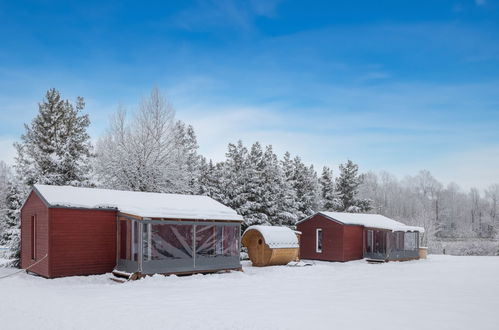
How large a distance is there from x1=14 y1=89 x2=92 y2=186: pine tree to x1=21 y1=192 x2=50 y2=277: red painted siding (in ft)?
15.0

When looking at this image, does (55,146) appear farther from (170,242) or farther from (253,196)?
(253,196)

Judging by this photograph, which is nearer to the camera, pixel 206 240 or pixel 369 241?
pixel 206 240

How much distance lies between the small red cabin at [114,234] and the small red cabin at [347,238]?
32.0ft

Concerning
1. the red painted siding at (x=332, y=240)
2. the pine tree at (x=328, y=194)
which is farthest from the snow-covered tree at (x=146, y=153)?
the pine tree at (x=328, y=194)

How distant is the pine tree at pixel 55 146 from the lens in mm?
24219

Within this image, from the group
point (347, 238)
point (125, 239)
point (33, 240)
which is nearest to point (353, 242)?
point (347, 238)

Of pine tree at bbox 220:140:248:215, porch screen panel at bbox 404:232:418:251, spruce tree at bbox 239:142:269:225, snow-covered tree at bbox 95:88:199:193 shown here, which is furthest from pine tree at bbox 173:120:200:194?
porch screen panel at bbox 404:232:418:251

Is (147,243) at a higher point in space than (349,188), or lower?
lower

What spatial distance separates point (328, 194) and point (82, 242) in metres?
30.4

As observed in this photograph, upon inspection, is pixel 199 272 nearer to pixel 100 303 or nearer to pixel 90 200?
pixel 90 200

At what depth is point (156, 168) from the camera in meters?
31.7

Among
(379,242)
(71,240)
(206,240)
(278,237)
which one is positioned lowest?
(379,242)

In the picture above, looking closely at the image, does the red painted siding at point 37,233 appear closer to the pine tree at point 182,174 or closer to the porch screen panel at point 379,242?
the pine tree at point 182,174

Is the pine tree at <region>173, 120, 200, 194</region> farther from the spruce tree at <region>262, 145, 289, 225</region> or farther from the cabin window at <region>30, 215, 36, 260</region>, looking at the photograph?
the cabin window at <region>30, 215, 36, 260</region>
